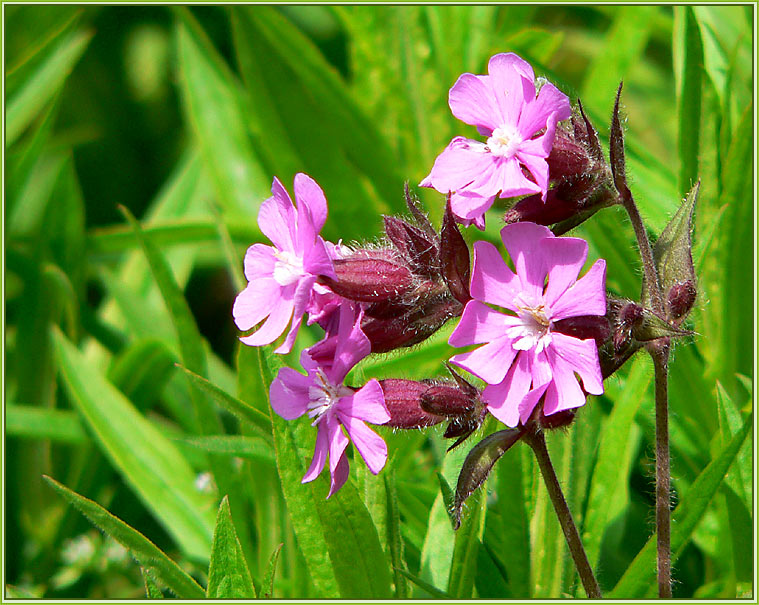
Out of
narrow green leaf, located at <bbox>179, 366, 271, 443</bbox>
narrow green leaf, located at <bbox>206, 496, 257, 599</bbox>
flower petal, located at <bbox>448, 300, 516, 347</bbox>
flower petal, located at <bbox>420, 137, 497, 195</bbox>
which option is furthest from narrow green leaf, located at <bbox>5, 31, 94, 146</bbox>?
flower petal, located at <bbox>448, 300, 516, 347</bbox>

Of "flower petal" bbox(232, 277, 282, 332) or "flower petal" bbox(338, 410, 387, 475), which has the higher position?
"flower petal" bbox(232, 277, 282, 332)

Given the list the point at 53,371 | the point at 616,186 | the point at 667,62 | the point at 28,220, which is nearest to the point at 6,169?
the point at 28,220

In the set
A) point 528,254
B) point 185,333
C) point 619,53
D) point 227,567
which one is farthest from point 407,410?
point 619,53

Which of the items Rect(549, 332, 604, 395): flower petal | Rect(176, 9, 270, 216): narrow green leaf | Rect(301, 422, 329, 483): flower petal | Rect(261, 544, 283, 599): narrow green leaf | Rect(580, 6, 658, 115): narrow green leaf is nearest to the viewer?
Rect(549, 332, 604, 395): flower petal

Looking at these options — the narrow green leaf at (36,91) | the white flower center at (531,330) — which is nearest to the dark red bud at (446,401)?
the white flower center at (531,330)

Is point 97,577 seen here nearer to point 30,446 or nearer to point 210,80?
point 30,446

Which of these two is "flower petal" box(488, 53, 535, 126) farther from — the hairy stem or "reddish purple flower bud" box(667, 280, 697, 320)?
"reddish purple flower bud" box(667, 280, 697, 320)
